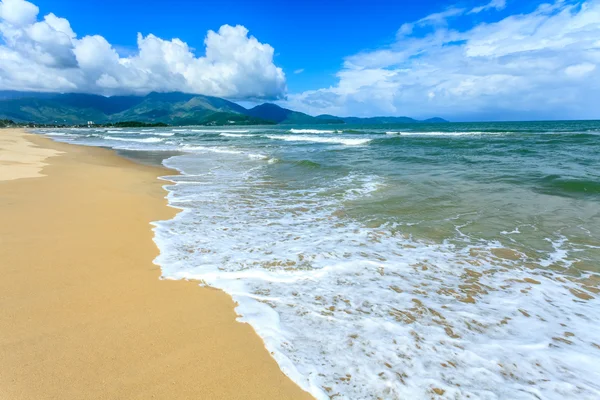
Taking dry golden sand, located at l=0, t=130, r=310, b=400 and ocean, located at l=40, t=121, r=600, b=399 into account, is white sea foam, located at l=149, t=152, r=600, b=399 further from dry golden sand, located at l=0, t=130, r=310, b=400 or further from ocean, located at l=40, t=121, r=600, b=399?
dry golden sand, located at l=0, t=130, r=310, b=400

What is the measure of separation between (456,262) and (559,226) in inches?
132

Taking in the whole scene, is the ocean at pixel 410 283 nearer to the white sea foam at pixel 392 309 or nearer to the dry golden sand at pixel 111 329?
the white sea foam at pixel 392 309

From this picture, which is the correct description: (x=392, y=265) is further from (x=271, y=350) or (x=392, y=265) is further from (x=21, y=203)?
(x=21, y=203)

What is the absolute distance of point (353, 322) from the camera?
3102mm

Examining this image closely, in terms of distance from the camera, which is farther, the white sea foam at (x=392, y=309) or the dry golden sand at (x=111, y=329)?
the white sea foam at (x=392, y=309)

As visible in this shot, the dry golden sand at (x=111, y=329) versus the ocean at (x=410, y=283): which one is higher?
the dry golden sand at (x=111, y=329)

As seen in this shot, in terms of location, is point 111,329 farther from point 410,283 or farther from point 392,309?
point 410,283

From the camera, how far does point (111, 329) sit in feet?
9.37

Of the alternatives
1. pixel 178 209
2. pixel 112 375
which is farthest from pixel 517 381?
pixel 178 209

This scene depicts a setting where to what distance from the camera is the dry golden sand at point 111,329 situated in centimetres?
227

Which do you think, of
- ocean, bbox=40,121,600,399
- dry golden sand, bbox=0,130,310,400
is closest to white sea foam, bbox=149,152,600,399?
ocean, bbox=40,121,600,399

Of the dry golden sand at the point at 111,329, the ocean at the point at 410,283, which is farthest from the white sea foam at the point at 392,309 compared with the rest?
the dry golden sand at the point at 111,329

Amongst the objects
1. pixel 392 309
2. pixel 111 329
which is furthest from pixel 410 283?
pixel 111 329

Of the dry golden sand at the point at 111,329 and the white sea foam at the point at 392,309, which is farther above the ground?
the dry golden sand at the point at 111,329
